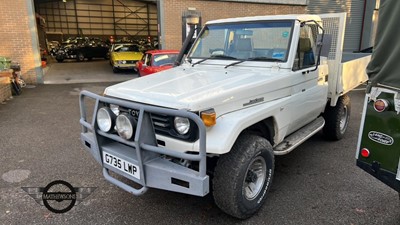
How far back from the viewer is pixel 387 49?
100 inches

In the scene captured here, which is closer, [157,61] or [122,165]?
[122,165]

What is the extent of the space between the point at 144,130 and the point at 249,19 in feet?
7.93

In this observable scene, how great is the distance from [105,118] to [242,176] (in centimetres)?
141

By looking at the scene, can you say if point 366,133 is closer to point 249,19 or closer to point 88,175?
point 249,19

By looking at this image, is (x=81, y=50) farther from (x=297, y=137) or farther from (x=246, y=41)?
(x=297, y=137)

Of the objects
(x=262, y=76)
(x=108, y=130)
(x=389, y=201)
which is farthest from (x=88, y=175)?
(x=389, y=201)

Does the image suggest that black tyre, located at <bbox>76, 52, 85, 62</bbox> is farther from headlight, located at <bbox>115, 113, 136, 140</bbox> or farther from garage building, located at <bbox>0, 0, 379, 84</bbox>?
headlight, located at <bbox>115, 113, 136, 140</bbox>

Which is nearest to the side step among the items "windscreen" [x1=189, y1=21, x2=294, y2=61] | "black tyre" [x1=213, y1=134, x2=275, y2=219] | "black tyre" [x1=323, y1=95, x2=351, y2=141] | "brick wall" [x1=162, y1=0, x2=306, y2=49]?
"black tyre" [x1=213, y1=134, x2=275, y2=219]

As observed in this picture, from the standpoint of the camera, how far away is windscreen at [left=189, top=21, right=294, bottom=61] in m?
3.78

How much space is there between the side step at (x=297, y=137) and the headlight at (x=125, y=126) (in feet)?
5.27

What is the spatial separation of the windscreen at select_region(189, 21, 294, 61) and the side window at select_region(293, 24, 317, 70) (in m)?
0.20

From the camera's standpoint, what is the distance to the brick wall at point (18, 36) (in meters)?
11.6

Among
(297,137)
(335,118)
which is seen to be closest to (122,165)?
(297,137)

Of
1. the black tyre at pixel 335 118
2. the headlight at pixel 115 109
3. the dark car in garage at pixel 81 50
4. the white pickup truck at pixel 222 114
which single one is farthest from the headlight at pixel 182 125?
the dark car in garage at pixel 81 50
